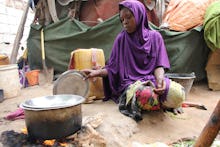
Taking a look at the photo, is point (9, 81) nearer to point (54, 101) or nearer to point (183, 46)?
point (54, 101)

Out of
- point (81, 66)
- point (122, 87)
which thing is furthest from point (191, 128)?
point (81, 66)

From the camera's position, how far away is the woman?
9.98 ft

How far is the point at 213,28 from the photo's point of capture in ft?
15.1

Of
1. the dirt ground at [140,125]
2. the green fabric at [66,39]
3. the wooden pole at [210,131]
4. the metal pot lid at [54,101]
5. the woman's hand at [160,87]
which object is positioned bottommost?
the dirt ground at [140,125]

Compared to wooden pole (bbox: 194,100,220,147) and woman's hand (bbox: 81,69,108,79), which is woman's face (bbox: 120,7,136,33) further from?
wooden pole (bbox: 194,100,220,147)

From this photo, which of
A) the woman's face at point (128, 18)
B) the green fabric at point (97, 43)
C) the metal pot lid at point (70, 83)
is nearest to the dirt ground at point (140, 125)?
the metal pot lid at point (70, 83)

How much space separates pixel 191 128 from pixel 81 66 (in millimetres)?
1528

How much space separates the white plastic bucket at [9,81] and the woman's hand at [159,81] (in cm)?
225

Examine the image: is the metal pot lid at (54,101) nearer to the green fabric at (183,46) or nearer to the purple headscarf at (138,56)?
the purple headscarf at (138,56)

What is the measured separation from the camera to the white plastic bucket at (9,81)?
13.7 ft

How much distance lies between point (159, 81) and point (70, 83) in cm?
102

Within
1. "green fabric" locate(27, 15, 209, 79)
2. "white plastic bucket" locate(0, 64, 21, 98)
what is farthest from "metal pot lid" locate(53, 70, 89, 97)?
"green fabric" locate(27, 15, 209, 79)

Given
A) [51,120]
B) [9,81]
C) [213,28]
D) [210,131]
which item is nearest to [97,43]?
[9,81]

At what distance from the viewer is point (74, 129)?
2326 mm
